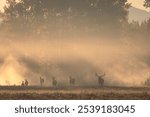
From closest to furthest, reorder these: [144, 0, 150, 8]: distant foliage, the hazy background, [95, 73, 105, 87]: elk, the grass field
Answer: the grass field < [95, 73, 105, 87]: elk < the hazy background < [144, 0, 150, 8]: distant foliage

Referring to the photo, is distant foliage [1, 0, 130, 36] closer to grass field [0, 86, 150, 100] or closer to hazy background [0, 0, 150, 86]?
hazy background [0, 0, 150, 86]

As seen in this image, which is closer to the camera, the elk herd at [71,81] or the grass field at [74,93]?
the grass field at [74,93]

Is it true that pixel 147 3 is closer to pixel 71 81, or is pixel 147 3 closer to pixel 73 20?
pixel 73 20

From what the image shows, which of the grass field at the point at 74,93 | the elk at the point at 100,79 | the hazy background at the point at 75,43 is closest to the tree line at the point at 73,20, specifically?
the hazy background at the point at 75,43

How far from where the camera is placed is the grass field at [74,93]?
2550 centimetres

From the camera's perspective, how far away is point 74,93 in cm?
2609

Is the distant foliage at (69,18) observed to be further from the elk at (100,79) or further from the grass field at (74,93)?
the grass field at (74,93)

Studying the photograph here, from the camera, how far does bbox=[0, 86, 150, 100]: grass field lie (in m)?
25.5

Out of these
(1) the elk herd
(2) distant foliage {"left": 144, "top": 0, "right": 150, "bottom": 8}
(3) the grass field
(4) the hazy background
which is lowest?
(3) the grass field

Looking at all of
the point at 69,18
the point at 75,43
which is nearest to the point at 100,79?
the point at 75,43

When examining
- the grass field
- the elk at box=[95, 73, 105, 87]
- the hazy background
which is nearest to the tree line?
the hazy background

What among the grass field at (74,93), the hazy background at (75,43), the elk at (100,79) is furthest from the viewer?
the hazy background at (75,43)

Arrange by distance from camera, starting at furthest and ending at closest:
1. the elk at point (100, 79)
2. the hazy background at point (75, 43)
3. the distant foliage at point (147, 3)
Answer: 1. the distant foliage at point (147, 3)
2. the hazy background at point (75, 43)
3. the elk at point (100, 79)

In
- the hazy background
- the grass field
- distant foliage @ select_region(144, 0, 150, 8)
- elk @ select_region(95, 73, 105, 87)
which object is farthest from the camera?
distant foliage @ select_region(144, 0, 150, 8)
